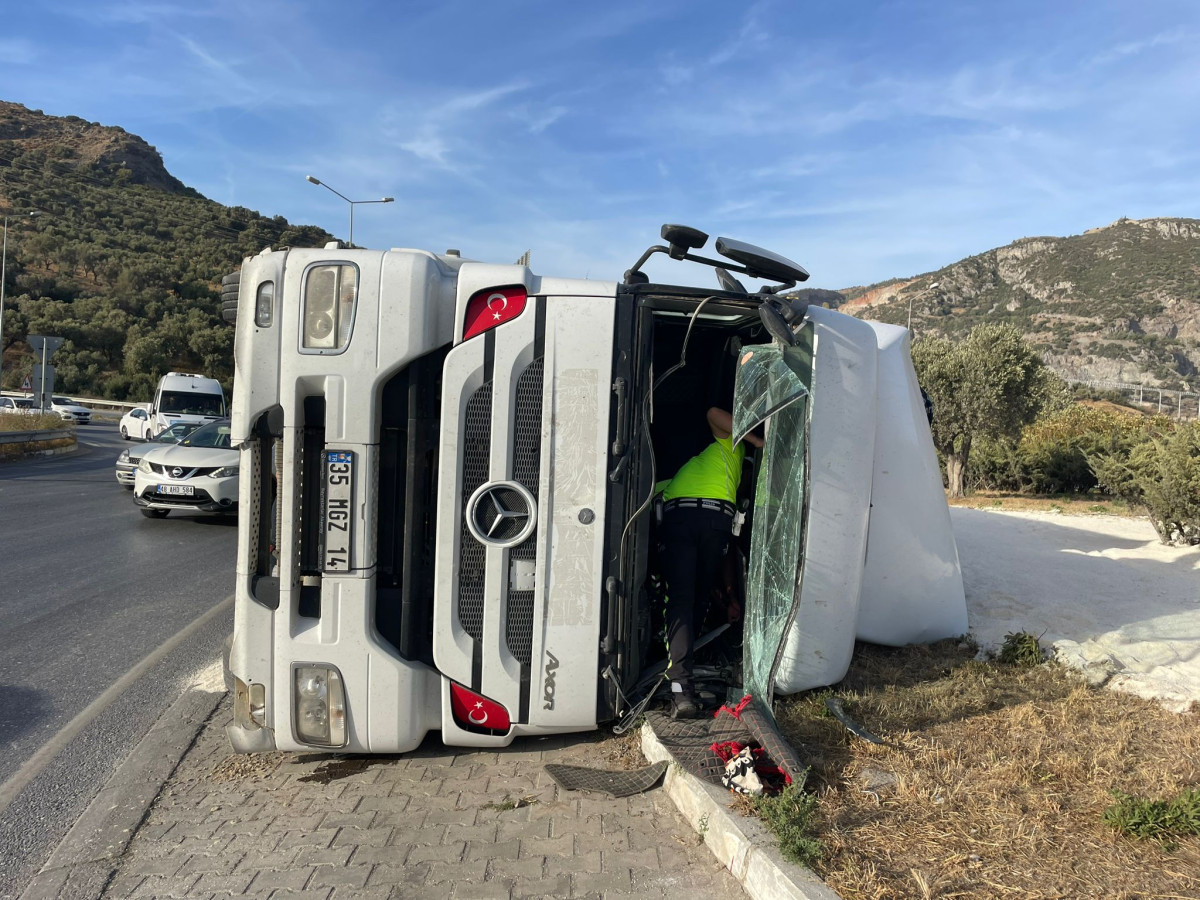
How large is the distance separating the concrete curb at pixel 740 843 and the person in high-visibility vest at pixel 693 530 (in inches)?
29.1

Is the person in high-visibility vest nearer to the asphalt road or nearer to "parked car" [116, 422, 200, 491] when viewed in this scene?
the asphalt road

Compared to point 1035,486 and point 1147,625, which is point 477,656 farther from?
point 1035,486

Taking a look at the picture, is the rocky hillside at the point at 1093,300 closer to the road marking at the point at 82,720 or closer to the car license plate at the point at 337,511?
the road marking at the point at 82,720

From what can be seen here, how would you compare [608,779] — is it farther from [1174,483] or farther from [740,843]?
[1174,483]

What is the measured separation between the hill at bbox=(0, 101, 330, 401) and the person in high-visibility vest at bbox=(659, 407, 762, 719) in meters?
29.8

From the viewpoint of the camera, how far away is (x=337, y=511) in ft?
11.2

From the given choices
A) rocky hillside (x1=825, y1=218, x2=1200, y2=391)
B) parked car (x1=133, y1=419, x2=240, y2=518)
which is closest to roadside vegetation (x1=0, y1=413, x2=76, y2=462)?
parked car (x1=133, y1=419, x2=240, y2=518)

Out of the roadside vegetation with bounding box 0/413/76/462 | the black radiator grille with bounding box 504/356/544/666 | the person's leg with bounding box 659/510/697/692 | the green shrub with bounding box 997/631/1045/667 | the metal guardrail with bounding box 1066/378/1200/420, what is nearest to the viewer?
the black radiator grille with bounding box 504/356/544/666

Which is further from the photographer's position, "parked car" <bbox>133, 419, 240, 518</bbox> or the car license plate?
"parked car" <bbox>133, 419, 240, 518</bbox>

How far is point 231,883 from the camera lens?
2789 mm

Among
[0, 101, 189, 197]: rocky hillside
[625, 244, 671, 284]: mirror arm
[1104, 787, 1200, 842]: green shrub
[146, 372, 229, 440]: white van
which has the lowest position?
[1104, 787, 1200, 842]: green shrub

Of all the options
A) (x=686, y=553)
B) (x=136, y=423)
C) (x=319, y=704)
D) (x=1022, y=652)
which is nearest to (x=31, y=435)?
(x=136, y=423)

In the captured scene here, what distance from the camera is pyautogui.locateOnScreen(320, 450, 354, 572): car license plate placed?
3406 millimetres

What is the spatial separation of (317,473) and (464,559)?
760mm
